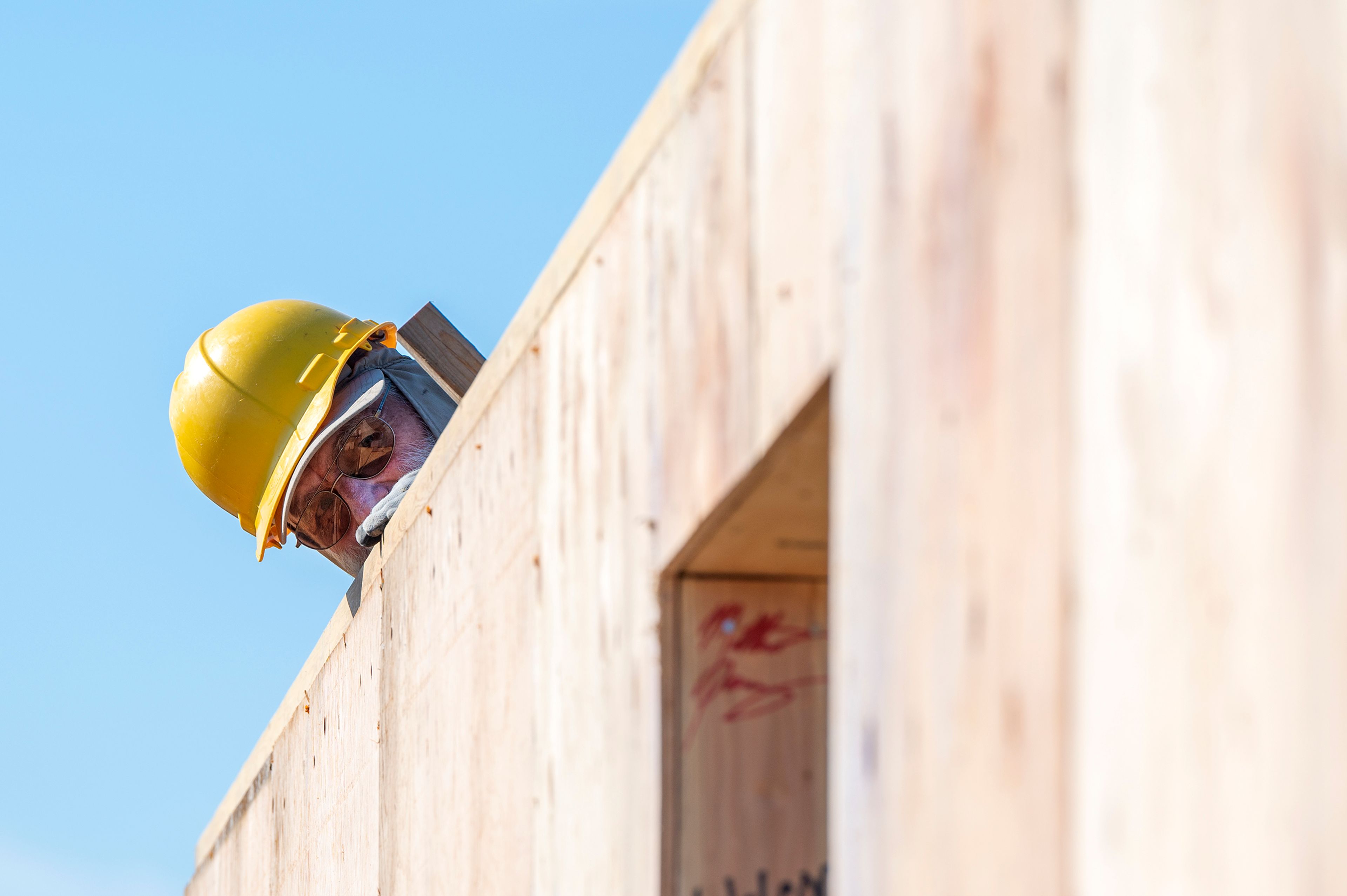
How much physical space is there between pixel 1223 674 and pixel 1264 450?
23 centimetres

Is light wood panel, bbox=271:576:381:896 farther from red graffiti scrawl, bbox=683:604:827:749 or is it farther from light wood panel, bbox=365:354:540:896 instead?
red graffiti scrawl, bbox=683:604:827:749

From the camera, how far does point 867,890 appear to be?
92.3 inches

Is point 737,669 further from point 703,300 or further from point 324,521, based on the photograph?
point 324,521

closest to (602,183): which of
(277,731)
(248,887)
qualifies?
(277,731)

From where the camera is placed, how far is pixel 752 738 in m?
3.45

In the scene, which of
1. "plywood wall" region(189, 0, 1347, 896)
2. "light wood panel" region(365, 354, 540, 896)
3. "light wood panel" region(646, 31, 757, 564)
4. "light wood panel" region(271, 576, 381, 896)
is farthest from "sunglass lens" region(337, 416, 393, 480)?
"light wood panel" region(646, 31, 757, 564)

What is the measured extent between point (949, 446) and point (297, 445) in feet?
25.2

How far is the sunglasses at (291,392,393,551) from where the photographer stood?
9359 millimetres

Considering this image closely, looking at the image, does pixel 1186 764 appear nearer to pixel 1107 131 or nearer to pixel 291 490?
pixel 1107 131

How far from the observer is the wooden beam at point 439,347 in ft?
28.4

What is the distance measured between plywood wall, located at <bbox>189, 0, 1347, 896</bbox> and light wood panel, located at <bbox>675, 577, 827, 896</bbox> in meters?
0.03

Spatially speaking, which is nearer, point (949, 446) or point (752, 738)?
point (949, 446)

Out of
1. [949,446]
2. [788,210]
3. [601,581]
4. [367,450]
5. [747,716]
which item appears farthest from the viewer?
[367,450]

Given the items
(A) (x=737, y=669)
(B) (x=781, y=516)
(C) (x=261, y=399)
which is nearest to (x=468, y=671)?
(A) (x=737, y=669)
